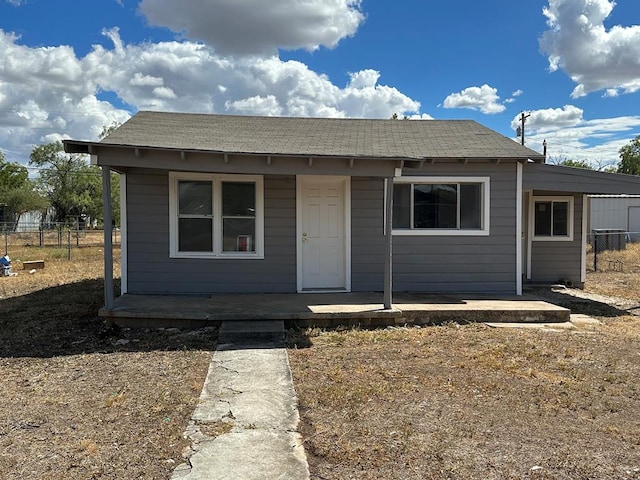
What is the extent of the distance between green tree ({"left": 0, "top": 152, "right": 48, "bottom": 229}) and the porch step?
143 ft

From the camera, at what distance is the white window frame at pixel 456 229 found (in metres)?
8.43

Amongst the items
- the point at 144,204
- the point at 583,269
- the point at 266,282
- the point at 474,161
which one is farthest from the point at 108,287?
the point at 583,269

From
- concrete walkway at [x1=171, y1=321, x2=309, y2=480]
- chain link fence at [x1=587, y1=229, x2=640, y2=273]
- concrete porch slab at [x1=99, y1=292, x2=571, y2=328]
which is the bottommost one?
concrete walkway at [x1=171, y1=321, x2=309, y2=480]

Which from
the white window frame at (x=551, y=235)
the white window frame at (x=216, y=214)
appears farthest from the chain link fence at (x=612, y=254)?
the white window frame at (x=216, y=214)

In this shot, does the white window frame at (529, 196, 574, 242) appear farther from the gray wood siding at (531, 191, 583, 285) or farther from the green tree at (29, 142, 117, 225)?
the green tree at (29, 142, 117, 225)

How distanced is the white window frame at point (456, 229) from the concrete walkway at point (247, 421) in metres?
3.73

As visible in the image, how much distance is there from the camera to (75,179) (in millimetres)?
45625

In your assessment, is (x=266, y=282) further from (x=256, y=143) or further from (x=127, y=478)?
(x=127, y=478)

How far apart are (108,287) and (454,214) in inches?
221

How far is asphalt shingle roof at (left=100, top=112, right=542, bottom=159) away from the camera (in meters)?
7.23

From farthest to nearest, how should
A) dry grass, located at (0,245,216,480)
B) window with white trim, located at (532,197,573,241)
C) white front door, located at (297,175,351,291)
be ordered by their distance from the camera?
window with white trim, located at (532,197,573,241) → white front door, located at (297,175,351,291) → dry grass, located at (0,245,216,480)

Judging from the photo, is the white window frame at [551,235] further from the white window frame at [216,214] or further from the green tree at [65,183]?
the green tree at [65,183]

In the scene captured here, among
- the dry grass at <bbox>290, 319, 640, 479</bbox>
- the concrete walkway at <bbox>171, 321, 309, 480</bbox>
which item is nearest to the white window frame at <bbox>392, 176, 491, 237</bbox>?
the dry grass at <bbox>290, 319, 640, 479</bbox>

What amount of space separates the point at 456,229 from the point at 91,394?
6.29 m
